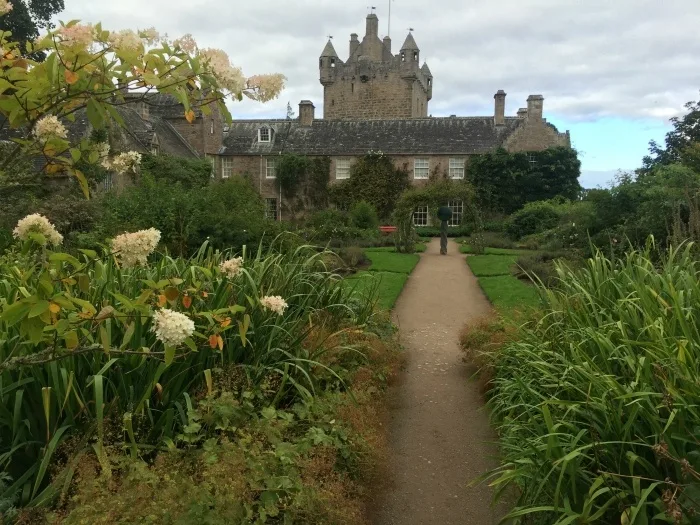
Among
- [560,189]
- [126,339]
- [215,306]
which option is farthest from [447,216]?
[126,339]

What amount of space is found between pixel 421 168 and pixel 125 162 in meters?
30.7

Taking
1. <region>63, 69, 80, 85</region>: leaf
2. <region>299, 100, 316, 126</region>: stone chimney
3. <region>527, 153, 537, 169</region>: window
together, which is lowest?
<region>63, 69, 80, 85</region>: leaf

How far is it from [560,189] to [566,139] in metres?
3.37

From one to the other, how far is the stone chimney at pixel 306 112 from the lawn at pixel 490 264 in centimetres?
2017

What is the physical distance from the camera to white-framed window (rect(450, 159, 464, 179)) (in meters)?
32.1

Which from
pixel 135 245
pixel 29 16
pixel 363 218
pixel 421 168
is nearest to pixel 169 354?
pixel 135 245

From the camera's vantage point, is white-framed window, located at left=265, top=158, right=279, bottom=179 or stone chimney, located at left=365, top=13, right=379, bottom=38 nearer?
white-framed window, located at left=265, top=158, right=279, bottom=179

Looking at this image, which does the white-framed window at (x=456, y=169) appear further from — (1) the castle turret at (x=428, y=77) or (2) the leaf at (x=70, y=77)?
(2) the leaf at (x=70, y=77)

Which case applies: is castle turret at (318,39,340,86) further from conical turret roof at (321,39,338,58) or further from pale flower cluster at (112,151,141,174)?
pale flower cluster at (112,151,141,174)

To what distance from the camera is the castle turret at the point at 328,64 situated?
4088 cm

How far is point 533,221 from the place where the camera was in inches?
1018

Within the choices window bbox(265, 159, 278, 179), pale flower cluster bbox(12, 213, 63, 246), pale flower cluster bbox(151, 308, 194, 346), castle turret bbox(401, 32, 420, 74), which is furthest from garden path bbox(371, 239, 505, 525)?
castle turret bbox(401, 32, 420, 74)

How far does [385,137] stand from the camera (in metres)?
33.6

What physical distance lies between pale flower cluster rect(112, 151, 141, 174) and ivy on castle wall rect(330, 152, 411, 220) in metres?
29.4
